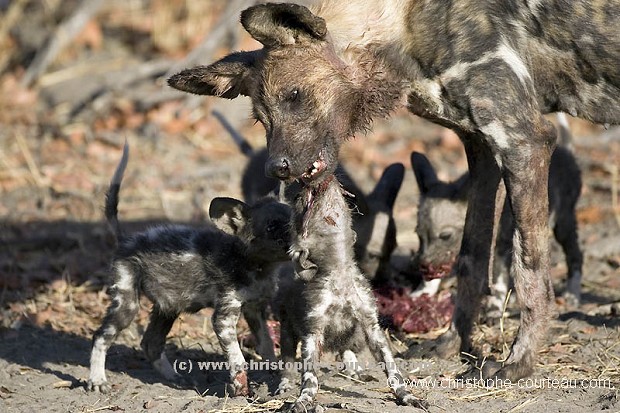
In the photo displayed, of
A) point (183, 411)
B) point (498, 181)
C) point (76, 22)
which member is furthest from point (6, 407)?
point (76, 22)

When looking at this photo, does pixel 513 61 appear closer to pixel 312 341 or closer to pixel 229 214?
pixel 229 214

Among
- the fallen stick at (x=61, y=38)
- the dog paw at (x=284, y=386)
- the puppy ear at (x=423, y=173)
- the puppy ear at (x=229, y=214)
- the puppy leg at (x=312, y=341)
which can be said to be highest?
the fallen stick at (x=61, y=38)

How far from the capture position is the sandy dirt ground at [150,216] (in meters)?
5.23

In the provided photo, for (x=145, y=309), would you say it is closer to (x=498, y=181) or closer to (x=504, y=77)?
(x=498, y=181)

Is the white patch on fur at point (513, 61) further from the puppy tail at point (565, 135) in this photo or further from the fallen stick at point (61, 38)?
the fallen stick at point (61, 38)

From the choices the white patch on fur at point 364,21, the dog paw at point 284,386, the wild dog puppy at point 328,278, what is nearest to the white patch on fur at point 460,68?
the white patch on fur at point 364,21

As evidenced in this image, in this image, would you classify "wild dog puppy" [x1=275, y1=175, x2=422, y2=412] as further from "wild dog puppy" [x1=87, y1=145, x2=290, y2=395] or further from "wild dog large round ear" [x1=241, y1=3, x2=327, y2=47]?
"wild dog large round ear" [x1=241, y1=3, x2=327, y2=47]

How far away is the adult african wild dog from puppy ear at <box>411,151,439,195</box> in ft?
5.84

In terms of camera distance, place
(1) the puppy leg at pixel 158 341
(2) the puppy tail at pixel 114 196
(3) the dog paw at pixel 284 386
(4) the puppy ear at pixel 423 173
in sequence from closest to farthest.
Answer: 1. (3) the dog paw at pixel 284 386
2. (1) the puppy leg at pixel 158 341
3. (2) the puppy tail at pixel 114 196
4. (4) the puppy ear at pixel 423 173

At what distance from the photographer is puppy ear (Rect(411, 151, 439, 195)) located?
23.9 ft

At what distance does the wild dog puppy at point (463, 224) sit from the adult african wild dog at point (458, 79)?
1.34 meters

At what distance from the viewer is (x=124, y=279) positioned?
5.54 meters

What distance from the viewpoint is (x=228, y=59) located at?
5352 millimetres

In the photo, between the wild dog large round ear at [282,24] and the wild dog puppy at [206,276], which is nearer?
the wild dog large round ear at [282,24]
